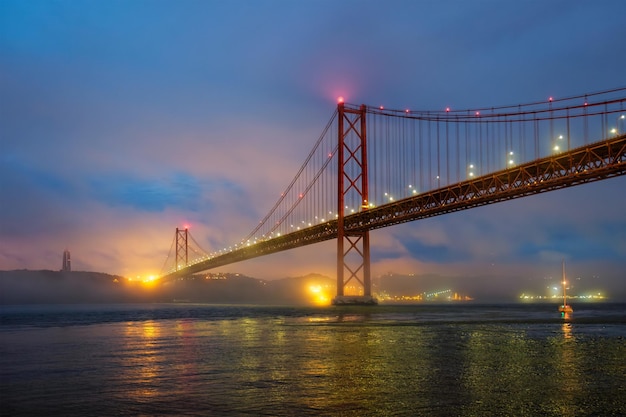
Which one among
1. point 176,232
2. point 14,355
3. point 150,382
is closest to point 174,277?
point 176,232

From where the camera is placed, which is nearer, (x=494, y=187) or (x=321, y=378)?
(x=321, y=378)

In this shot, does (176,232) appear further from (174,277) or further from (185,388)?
(185,388)

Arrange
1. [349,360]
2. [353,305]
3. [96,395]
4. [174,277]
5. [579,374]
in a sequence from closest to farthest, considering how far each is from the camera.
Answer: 1. [96,395]
2. [579,374]
3. [349,360]
4. [353,305]
5. [174,277]

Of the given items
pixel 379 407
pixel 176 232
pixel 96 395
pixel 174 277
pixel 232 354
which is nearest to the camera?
pixel 379 407

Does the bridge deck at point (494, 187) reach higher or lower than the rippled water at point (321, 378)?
Answer: higher

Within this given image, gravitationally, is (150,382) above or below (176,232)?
below

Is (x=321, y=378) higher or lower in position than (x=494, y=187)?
lower

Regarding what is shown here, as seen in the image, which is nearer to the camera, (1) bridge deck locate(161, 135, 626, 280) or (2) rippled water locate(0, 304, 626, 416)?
(2) rippled water locate(0, 304, 626, 416)

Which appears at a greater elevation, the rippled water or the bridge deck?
the bridge deck

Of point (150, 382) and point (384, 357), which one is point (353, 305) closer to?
point (384, 357)

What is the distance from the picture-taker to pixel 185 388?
44.5 feet

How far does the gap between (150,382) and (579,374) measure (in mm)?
10066

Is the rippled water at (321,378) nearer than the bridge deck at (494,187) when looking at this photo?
Yes

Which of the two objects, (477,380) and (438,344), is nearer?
(477,380)
